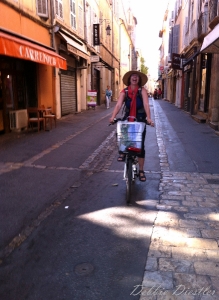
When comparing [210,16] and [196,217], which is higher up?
[210,16]

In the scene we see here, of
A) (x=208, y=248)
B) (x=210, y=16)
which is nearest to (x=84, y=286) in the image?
(x=208, y=248)

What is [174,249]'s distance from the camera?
2936 mm

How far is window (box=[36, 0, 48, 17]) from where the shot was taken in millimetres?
12392

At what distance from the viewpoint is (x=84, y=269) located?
2.64 meters

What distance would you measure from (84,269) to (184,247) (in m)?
1.04

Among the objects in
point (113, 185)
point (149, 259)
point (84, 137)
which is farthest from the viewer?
point (84, 137)

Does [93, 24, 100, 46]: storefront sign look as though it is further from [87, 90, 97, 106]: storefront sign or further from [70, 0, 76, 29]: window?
[70, 0, 76, 29]: window

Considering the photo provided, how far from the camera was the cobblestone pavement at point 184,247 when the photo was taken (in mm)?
2354

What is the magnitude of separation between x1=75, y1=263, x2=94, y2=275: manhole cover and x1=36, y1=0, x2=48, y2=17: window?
1209 centimetres

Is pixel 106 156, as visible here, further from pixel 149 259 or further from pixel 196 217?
pixel 149 259

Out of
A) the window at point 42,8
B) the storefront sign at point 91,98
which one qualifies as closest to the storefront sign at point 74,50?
the window at point 42,8

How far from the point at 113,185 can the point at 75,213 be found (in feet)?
4.16

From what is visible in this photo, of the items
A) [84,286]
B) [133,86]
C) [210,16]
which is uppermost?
[210,16]

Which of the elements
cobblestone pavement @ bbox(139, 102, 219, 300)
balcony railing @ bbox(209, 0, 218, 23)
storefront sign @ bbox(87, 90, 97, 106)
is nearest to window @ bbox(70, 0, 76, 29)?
storefront sign @ bbox(87, 90, 97, 106)
